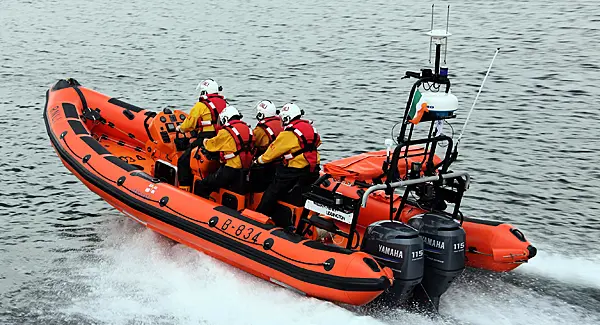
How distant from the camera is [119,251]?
8141 millimetres

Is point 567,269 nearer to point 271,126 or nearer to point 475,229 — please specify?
point 475,229

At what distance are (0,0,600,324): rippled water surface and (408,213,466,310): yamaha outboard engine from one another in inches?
10.2

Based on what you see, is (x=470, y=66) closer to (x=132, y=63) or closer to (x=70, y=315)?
(x=132, y=63)

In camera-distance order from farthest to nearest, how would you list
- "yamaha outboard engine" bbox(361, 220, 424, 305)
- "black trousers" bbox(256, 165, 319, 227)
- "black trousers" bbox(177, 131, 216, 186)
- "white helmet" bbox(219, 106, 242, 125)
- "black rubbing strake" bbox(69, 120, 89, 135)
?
"black rubbing strake" bbox(69, 120, 89, 135)
"black trousers" bbox(177, 131, 216, 186)
"white helmet" bbox(219, 106, 242, 125)
"black trousers" bbox(256, 165, 319, 227)
"yamaha outboard engine" bbox(361, 220, 424, 305)

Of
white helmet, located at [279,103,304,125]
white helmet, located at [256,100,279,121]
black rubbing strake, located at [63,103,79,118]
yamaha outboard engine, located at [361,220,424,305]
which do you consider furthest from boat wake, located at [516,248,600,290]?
black rubbing strake, located at [63,103,79,118]

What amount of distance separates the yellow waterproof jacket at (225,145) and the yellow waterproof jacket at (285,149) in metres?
0.39

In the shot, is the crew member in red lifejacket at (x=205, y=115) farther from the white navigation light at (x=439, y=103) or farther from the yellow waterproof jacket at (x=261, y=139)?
the white navigation light at (x=439, y=103)

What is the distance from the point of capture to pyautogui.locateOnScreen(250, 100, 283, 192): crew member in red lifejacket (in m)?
7.51

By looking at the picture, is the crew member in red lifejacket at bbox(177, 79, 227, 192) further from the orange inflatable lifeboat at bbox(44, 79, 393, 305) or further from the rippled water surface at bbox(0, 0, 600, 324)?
the rippled water surface at bbox(0, 0, 600, 324)

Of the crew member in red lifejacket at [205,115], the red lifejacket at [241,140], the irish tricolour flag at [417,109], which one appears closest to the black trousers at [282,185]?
the red lifejacket at [241,140]

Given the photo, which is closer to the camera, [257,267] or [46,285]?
[257,267]

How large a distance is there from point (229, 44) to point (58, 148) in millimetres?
10084

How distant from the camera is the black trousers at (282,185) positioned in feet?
23.2

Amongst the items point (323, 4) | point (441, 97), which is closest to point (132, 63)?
point (323, 4)
